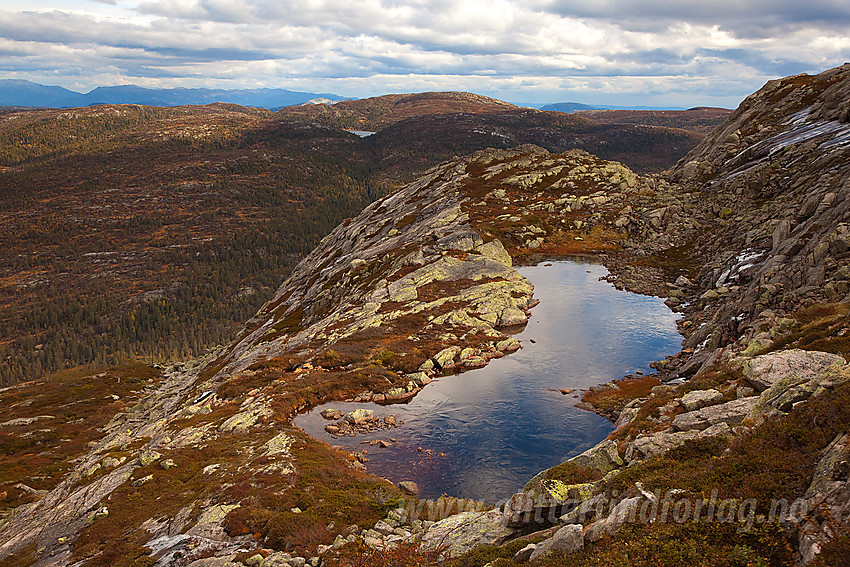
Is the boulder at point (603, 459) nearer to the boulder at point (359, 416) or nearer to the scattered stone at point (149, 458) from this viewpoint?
the boulder at point (359, 416)

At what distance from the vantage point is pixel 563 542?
547 inches

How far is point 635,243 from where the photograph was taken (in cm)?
7369

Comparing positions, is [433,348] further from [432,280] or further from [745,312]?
[745,312]

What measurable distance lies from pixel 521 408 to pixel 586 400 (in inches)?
196

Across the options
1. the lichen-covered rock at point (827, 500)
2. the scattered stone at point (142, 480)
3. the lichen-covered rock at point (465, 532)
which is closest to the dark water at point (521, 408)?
the lichen-covered rock at point (465, 532)

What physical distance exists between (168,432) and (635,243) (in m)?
68.6

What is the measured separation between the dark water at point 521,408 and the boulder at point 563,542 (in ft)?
36.7

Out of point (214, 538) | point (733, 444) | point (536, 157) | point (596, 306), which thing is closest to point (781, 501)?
point (733, 444)

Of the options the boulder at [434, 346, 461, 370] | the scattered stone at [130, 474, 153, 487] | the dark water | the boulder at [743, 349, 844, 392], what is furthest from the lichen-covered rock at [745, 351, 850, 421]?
the scattered stone at [130, 474, 153, 487]

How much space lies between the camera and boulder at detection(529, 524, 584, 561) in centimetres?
1366

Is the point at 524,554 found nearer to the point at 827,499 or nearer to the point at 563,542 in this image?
the point at 563,542

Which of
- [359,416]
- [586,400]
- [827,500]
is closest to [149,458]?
[359,416]

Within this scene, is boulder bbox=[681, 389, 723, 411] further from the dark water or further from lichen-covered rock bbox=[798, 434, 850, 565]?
the dark water

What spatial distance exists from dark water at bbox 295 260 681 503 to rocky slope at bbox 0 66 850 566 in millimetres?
1998
